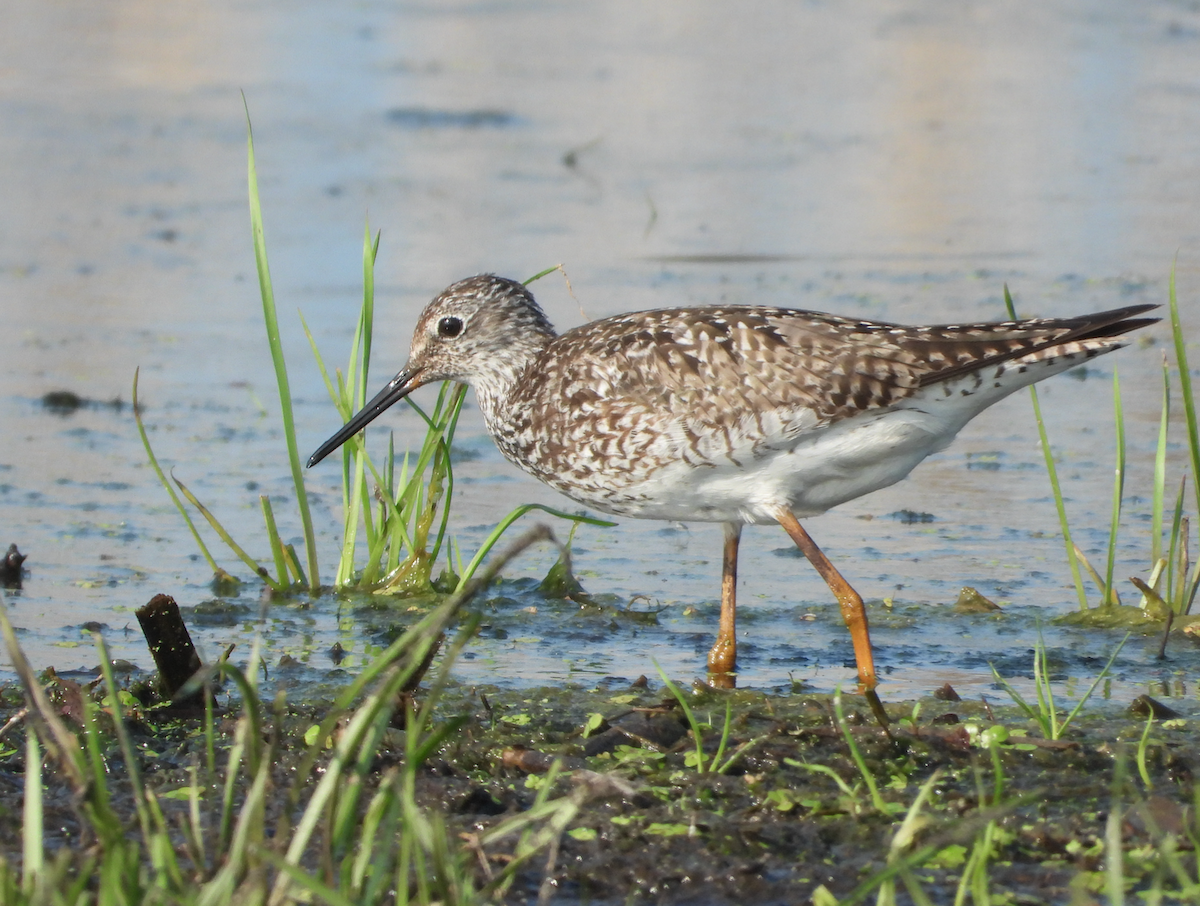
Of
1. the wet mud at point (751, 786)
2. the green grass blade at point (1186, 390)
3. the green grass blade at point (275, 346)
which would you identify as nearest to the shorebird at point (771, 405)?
the green grass blade at point (1186, 390)

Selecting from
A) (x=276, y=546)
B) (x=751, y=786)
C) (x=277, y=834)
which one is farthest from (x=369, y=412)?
(x=277, y=834)

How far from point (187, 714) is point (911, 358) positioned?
253 cm

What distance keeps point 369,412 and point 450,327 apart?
0.46m

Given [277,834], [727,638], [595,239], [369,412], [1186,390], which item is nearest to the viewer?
[277,834]

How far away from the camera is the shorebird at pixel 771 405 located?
5535mm

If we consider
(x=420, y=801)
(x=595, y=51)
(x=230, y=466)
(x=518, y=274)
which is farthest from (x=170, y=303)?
(x=595, y=51)

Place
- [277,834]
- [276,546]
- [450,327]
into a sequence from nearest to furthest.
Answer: [277,834], [276,546], [450,327]

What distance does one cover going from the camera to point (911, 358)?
5.58 m

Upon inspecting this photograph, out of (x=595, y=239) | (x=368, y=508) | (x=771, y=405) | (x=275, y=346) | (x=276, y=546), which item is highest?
(x=595, y=239)

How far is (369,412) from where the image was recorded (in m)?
6.55

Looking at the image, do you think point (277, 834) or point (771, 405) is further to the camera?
point (771, 405)

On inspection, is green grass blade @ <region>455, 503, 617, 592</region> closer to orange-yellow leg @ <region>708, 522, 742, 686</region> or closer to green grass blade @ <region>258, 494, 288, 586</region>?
orange-yellow leg @ <region>708, 522, 742, 686</region>

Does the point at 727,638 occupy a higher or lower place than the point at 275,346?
lower

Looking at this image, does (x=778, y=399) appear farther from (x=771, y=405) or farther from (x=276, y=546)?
(x=276, y=546)
